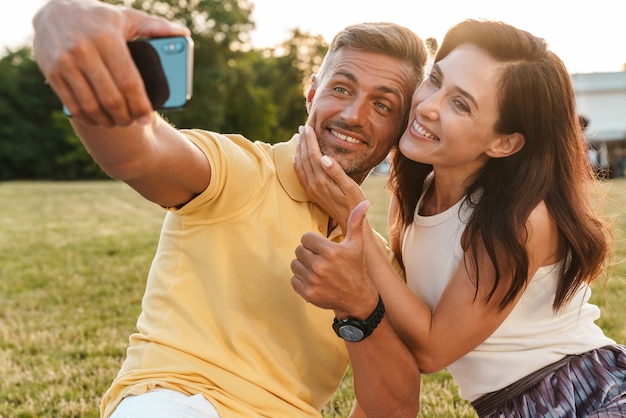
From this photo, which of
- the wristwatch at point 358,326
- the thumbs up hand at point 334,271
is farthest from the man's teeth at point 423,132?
the wristwatch at point 358,326

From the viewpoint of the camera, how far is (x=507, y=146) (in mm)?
2750

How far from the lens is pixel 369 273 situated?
267cm

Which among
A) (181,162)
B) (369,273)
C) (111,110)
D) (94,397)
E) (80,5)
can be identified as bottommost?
(94,397)

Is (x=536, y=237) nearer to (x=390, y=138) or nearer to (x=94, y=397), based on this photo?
(x=390, y=138)

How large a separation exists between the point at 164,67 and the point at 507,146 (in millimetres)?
1657

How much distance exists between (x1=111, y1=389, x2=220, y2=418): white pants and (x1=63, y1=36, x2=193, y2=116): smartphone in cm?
110

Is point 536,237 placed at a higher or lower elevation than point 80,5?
lower

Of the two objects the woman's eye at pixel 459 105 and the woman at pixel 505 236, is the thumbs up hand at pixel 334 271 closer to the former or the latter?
the woman at pixel 505 236

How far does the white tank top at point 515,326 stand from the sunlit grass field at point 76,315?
0.35m

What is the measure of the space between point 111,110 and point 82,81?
0.08m

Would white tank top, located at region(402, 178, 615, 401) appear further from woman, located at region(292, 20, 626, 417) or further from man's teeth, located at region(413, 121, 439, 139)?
man's teeth, located at region(413, 121, 439, 139)

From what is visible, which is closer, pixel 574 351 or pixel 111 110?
pixel 111 110

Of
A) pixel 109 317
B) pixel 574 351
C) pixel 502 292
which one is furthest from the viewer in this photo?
pixel 109 317

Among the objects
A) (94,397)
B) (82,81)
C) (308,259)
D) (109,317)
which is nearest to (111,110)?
(82,81)
